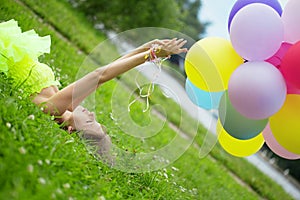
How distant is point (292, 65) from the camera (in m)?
2.54

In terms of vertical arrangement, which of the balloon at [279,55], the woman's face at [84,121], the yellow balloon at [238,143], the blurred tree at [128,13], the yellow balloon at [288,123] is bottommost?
the blurred tree at [128,13]

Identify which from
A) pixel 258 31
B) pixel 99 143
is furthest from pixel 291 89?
pixel 99 143

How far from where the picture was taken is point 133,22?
36.7 ft

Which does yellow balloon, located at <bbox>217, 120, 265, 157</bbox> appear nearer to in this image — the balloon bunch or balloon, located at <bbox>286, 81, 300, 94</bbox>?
the balloon bunch

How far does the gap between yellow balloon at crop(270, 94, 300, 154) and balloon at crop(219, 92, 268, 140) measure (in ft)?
0.24

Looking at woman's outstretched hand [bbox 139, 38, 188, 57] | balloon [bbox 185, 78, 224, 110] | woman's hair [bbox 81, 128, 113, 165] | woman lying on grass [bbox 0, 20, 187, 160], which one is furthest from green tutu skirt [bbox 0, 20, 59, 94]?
balloon [bbox 185, 78, 224, 110]

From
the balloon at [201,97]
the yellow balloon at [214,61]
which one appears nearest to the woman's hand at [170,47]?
the yellow balloon at [214,61]

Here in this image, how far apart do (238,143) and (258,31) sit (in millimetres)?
834

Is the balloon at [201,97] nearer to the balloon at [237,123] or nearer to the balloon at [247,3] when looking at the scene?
the balloon at [237,123]

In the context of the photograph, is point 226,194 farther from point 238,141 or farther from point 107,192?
point 107,192

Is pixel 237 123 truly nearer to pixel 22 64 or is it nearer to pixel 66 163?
pixel 66 163

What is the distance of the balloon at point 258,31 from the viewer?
253cm

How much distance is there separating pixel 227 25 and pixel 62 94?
112 centimetres

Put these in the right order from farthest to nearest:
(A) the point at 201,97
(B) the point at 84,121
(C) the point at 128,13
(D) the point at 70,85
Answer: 1. (C) the point at 128,13
2. (A) the point at 201,97
3. (B) the point at 84,121
4. (D) the point at 70,85
